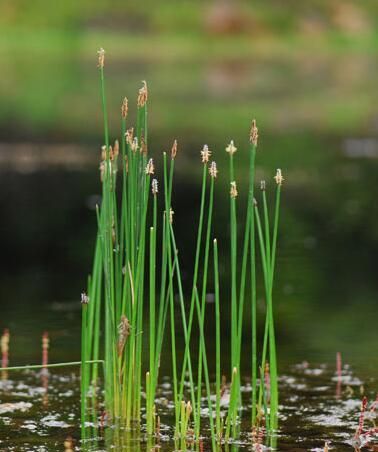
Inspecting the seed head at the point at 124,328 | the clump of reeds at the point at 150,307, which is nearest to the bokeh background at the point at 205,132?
the clump of reeds at the point at 150,307

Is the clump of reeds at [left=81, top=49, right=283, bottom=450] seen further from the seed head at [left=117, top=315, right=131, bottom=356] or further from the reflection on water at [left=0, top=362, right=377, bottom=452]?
the reflection on water at [left=0, top=362, right=377, bottom=452]

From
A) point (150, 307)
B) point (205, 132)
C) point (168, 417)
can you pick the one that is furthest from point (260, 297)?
point (205, 132)

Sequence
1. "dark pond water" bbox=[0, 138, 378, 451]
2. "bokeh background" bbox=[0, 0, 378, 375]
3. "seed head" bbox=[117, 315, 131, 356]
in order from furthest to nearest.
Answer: "bokeh background" bbox=[0, 0, 378, 375] < "dark pond water" bbox=[0, 138, 378, 451] < "seed head" bbox=[117, 315, 131, 356]

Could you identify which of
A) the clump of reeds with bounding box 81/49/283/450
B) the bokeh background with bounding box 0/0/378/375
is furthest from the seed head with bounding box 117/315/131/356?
the bokeh background with bounding box 0/0/378/375

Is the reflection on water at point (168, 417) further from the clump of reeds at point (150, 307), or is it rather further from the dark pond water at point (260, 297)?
the clump of reeds at point (150, 307)

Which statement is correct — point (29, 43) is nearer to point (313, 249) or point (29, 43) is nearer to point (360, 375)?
point (313, 249)

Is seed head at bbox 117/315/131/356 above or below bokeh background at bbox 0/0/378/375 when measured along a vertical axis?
below

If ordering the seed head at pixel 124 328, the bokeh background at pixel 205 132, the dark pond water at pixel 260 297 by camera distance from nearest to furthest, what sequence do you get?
the seed head at pixel 124 328 → the dark pond water at pixel 260 297 → the bokeh background at pixel 205 132

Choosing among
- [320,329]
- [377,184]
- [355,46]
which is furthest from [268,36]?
[320,329]

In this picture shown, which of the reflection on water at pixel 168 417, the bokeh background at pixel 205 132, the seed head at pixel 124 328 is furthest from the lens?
the bokeh background at pixel 205 132
